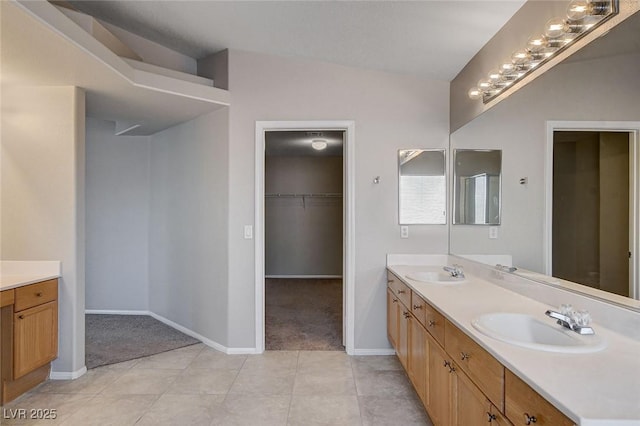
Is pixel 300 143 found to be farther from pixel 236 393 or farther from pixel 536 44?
pixel 536 44

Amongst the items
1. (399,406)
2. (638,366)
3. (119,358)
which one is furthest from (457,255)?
(119,358)

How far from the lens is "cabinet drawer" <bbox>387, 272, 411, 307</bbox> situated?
2473 mm

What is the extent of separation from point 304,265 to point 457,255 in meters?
4.46

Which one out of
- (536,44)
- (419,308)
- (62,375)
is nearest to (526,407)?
(419,308)

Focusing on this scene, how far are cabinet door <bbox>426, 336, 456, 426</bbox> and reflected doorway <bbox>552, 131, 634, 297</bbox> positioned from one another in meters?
0.73

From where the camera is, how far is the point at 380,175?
10.6ft

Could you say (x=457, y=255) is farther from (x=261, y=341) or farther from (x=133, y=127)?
(x=133, y=127)

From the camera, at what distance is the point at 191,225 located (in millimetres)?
3703

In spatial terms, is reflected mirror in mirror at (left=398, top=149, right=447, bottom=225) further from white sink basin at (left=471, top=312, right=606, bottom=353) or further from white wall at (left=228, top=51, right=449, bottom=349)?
white sink basin at (left=471, top=312, right=606, bottom=353)

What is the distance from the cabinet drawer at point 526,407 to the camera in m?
0.94

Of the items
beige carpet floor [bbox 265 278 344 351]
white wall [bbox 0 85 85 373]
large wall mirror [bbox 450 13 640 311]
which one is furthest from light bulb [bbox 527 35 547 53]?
white wall [bbox 0 85 85 373]

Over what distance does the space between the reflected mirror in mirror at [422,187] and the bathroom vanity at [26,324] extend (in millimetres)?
2900

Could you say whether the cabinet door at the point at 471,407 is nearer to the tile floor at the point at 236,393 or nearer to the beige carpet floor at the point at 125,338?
the tile floor at the point at 236,393

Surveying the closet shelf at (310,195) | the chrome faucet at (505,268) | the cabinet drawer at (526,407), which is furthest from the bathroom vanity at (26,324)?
the closet shelf at (310,195)
